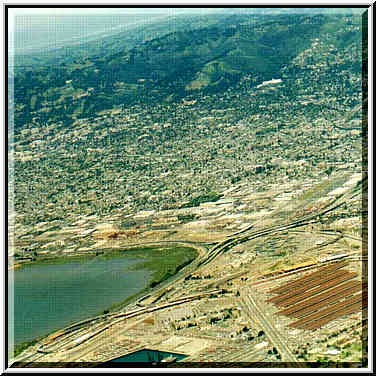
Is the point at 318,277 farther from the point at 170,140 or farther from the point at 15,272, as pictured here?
the point at 170,140

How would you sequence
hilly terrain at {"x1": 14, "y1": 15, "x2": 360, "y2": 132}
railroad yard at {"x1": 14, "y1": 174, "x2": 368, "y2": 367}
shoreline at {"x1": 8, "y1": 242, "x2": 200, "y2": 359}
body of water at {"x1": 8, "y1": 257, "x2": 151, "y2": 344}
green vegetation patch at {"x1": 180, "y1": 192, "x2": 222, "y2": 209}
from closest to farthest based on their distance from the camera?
railroad yard at {"x1": 14, "y1": 174, "x2": 368, "y2": 367} < body of water at {"x1": 8, "y1": 257, "x2": 151, "y2": 344} < shoreline at {"x1": 8, "y1": 242, "x2": 200, "y2": 359} < green vegetation patch at {"x1": 180, "y1": 192, "x2": 222, "y2": 209} < hilly terrain at {"x1": 14, "y1": 15, "x2": 360, "y2": 132}

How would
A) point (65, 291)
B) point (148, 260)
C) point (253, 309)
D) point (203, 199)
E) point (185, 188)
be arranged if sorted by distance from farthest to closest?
1. point (185, 188)
2. point (203, 199)
3. point (148, 260)
4. point (65, 291)
5. point (253, 309)

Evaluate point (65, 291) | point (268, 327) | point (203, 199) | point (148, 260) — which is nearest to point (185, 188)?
point (203, 199)

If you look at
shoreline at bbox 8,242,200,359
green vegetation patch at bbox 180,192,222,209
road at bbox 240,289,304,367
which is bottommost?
road at bbox 240,289,304,367

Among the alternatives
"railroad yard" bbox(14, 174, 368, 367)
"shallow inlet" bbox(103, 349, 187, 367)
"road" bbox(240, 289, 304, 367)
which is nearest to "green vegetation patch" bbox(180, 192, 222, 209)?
"railroad yard" bbox(14, 174, 368, 367)

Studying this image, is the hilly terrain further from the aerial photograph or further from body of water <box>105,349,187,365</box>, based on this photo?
body of water <box>105,349,187,365</box>

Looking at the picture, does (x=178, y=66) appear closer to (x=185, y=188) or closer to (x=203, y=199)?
(x=185, y=188)
